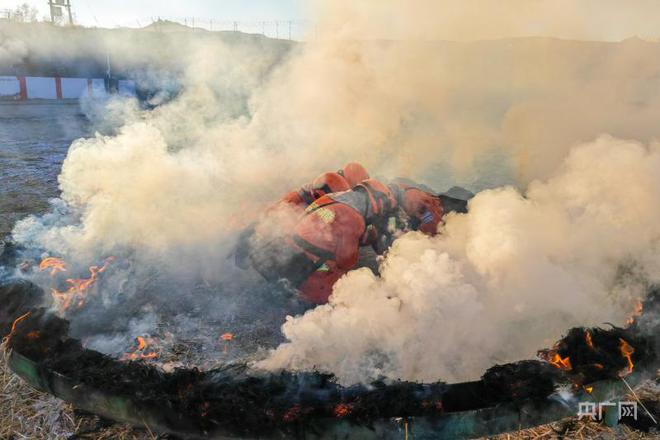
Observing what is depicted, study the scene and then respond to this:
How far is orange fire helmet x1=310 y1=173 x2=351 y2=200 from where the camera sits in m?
4.58

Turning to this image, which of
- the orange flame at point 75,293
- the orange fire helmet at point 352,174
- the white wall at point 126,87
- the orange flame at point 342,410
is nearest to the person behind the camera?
the orange flame at point 342,410

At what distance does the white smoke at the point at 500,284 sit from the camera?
3.03 m

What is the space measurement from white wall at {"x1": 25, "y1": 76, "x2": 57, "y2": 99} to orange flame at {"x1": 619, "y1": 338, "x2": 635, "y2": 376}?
92.7 ft

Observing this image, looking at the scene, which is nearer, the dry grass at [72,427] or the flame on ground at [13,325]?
the dry grass at [72,427]

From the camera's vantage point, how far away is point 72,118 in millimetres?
20188

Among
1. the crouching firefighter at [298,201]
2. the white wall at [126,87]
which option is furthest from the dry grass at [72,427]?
the white wall at [126,87]

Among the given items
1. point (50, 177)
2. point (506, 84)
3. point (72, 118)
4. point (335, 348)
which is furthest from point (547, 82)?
point (72, 118)

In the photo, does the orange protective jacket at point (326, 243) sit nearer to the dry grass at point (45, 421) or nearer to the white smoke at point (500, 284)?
the white smoke at point (500, 284)

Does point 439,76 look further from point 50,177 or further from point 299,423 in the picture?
point 50,177

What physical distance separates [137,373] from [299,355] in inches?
37.4

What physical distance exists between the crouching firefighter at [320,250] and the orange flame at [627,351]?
6.35 feet

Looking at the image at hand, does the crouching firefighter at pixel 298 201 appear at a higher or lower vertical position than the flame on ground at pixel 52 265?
higher

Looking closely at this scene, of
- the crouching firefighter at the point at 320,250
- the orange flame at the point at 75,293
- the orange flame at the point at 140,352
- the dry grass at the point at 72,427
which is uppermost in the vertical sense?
the crouching firefighter at the point at 320,250

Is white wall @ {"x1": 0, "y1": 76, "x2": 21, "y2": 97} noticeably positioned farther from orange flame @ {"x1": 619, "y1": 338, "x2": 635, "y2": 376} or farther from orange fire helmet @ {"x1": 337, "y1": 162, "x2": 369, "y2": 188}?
orange flame @ {"x1": 619, "y1": 338, "x2": 635, "y2": 376}
